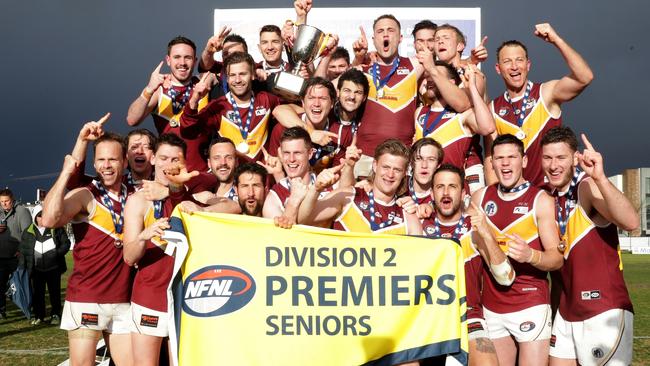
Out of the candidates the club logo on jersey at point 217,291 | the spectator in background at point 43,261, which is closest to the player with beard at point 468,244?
the club logo on jersey at point 217,291

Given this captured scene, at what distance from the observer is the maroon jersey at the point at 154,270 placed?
526 centimetres

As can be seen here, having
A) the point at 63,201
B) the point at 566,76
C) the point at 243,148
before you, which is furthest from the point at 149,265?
the point at 566,76

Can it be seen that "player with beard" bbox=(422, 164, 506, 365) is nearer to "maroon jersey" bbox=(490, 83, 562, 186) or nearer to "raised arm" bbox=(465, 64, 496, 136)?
"raised arm" bbox=(465, 64, 496, 136)

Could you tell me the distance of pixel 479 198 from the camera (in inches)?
219

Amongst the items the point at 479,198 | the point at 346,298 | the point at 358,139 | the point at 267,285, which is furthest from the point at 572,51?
the point at 267,285

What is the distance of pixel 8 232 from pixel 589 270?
1067 cm

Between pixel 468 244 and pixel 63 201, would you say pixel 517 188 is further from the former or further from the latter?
pixel 63 201

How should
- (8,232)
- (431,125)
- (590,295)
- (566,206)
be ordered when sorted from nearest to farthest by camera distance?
(590,295), (566,206), (431,125), (8,232)

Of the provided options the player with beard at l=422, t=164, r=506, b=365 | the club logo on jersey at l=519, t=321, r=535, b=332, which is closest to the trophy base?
the player with beard at l=422, t=164, r=506, b=365

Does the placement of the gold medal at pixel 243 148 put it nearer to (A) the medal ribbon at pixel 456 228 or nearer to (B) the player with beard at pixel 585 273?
(A) the medal ribbon at pixel 456 228

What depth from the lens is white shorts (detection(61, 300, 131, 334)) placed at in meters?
5.45

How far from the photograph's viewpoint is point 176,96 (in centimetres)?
702

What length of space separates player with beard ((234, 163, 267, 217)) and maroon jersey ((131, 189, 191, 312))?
0.44 meters

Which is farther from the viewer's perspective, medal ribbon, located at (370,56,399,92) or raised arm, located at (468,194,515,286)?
medal ribbon, located at (370,56,399,92)
